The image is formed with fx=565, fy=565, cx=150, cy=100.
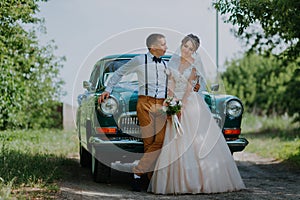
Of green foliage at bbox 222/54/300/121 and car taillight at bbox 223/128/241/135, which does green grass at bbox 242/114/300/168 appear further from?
green foliage at bbox 222/54/300/121

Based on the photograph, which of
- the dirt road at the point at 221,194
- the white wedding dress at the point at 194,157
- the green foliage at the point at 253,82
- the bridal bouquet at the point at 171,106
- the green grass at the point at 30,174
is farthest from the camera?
the green foliage at the point at 253,82

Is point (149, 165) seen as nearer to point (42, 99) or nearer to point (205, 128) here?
point (205, 128)

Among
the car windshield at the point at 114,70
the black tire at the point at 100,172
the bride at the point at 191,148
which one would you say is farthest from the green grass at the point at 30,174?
the car windshield at the point at 114,70

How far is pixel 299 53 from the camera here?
11.7 meters

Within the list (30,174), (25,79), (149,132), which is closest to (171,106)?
(149,132)

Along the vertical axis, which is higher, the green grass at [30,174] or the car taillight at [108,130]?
the car taillight at [108,130]

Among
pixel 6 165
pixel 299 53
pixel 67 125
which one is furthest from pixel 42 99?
pixel 6 165

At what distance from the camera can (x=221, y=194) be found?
7.26 metres

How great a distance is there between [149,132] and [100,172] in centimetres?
100

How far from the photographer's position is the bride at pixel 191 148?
7352 millimetres

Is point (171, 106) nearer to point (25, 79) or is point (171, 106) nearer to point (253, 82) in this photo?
point (25, 79)

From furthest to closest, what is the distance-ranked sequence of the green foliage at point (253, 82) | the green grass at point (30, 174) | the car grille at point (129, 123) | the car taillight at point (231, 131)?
the green foliage at point (253, 82) < the car taillight at point (231, 131) < the car grille at point (129, 123) < the green grass at point (30, 174)

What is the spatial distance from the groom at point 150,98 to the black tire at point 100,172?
1.69 ft

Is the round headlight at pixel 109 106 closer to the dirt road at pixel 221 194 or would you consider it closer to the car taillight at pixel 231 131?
the dirt road at pixel 221 194
